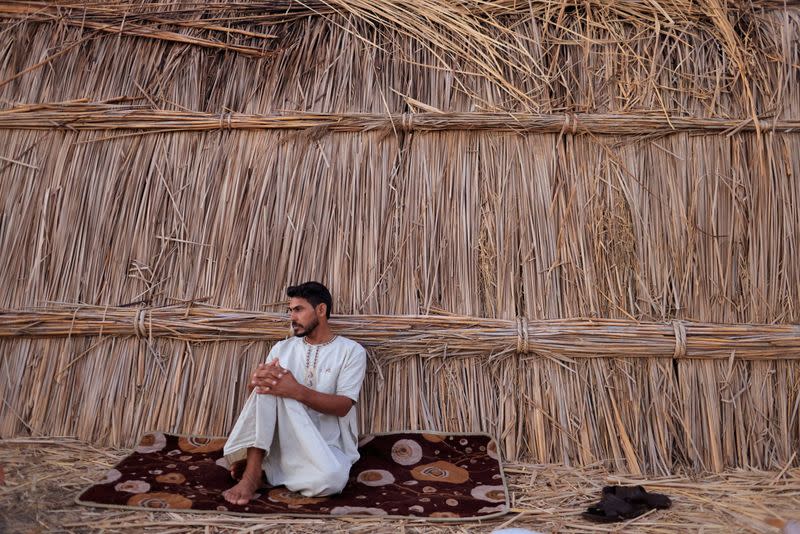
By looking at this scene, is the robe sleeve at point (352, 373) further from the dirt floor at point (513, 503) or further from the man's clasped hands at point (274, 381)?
the dirt floor at point (513, 503)

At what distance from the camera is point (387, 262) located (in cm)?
330

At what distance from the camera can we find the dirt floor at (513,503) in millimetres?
2404

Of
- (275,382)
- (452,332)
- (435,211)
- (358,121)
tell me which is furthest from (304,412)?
(358,121)

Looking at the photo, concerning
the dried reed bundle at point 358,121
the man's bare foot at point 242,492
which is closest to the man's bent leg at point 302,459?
the man's bare foot at point 242,492

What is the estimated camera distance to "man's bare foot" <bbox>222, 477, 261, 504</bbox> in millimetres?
2588

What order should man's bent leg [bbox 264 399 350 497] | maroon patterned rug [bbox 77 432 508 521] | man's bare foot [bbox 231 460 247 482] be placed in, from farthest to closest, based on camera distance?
man's bare foot [bbox 231 460 247 482], man's bent leg [bbox 264 399 350 497], maroon patterned rug [bbox 77 432 508 521]

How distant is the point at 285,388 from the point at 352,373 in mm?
329

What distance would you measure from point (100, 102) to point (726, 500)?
3431 millimetres

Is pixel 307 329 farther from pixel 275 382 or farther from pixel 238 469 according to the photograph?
pixel 238 469

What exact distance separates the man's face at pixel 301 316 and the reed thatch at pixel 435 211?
32cm

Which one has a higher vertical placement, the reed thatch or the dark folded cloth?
the reed thatch

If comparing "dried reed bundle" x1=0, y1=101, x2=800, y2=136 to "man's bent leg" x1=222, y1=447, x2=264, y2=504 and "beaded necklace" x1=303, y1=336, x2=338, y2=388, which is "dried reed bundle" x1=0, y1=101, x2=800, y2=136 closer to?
"beaded necklace" x1=303, y1=336, x2=338, y2=388

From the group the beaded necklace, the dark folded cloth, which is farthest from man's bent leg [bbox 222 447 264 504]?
the dark folded cloth

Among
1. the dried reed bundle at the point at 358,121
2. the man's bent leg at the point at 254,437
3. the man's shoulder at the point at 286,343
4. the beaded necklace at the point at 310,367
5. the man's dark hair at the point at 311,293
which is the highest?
the dried reed bundle at the point at 358,121
